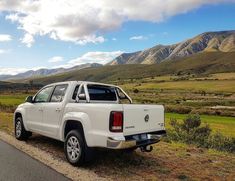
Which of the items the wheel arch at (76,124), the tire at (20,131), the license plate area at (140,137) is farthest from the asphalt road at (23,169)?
the tire at (20,131)

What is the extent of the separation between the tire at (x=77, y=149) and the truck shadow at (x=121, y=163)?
27 centimetres

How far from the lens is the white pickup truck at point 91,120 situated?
7.08 m

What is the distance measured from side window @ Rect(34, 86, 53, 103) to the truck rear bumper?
3.62 metres

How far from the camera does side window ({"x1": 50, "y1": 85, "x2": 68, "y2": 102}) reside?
363 inches

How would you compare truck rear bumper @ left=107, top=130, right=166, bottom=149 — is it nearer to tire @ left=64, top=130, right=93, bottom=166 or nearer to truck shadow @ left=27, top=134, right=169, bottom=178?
truck shadow @ left=27, top=134, right=169, bottom=178

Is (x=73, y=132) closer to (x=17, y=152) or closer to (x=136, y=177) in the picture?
(x=136, y=177)

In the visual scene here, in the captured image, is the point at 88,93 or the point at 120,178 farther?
the point at 88,93

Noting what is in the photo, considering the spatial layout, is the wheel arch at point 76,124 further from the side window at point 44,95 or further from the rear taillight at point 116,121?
the side window at point 44,95

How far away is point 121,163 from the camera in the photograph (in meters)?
8.30

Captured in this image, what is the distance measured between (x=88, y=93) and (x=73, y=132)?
3.78ft

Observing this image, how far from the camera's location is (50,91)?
32.7 feet

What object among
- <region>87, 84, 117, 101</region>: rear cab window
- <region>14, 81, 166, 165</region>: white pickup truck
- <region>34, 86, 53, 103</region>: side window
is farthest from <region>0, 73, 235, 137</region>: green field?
<region>14, 81, 166, 165</region>: white pickup truck

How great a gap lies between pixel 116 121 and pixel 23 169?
256cm

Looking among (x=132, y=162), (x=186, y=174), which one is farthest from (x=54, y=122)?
(x=186, y=174)
